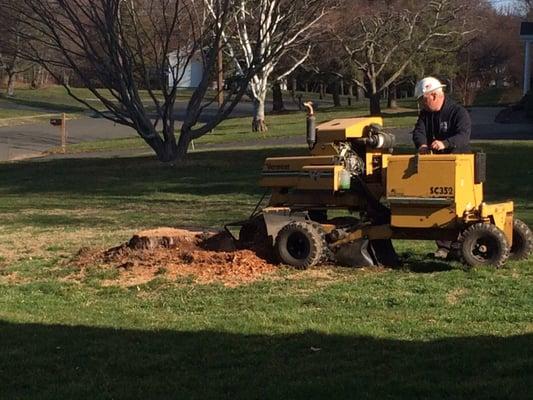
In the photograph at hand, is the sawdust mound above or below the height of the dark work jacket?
below

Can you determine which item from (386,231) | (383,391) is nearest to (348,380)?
(383,391)

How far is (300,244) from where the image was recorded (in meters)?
9.78

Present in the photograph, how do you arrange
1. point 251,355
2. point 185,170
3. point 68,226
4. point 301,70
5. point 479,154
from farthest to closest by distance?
1. point 301,70
2. point 185,170
3. point 68,226
4. point 479,154
5. point 251,355

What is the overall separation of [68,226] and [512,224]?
803cm

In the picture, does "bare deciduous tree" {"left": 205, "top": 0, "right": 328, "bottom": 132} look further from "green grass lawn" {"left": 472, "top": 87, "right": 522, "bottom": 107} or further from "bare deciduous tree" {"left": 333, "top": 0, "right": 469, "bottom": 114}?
"green grass lawn" {"left": 472, "top": 87, "right": 522, "bottom": 107}

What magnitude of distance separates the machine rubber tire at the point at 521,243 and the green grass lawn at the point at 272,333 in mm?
268

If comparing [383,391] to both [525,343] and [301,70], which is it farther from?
[301,70]

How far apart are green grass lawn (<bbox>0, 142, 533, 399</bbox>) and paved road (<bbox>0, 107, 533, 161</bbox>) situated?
22.8 metres

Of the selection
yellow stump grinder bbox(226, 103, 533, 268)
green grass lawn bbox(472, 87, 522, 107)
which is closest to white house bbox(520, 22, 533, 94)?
green grass lawn bbox(472, 87, 522, 107)

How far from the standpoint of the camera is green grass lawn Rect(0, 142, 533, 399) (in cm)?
529

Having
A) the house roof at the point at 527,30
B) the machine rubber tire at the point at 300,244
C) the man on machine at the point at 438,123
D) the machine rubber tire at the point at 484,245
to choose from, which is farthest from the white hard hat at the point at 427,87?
the house roof at the point at 527,30

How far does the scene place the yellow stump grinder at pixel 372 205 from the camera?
9.12m

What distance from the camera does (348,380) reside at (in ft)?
17.3

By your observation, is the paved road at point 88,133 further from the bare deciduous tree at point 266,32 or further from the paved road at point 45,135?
the bare deciduous tree at point 266,32
